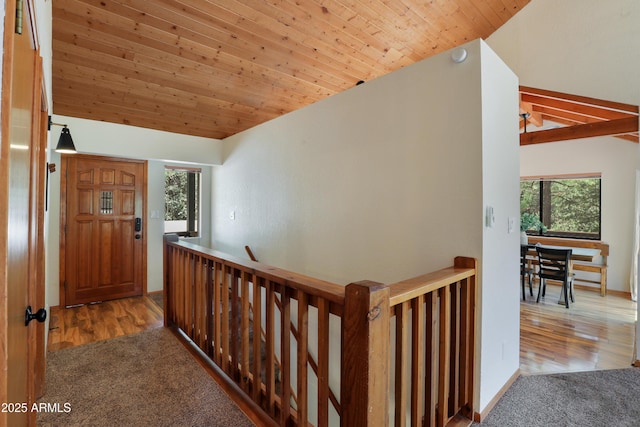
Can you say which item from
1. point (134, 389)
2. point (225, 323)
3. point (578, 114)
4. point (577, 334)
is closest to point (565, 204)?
point (578, 114)

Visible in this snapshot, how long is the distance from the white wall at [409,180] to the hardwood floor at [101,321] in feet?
5.66

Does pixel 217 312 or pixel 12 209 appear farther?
pixel 217 312

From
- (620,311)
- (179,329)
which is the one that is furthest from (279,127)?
(620,311)

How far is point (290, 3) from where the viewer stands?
249cm

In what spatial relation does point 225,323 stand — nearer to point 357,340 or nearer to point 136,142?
point 357,340

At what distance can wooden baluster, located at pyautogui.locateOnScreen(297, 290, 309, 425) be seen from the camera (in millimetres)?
1357

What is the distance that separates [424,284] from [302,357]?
0.66 metres

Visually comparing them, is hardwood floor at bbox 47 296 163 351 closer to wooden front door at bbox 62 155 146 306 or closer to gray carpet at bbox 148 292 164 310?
gray carpet at bbox 148 292 164 310

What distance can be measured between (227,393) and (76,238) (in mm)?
3277

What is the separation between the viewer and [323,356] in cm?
126

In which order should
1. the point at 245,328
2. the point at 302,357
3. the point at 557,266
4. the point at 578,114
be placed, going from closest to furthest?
the point at 302,357 < the point at 245,328 < the point at 557,266 < the point at 578,114

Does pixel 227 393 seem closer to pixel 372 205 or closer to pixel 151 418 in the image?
pixel 151 418

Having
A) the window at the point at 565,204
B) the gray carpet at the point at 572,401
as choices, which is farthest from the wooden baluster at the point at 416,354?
the window at the point at 565,204

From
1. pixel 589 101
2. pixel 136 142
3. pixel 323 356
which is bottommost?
pixel 323 356
